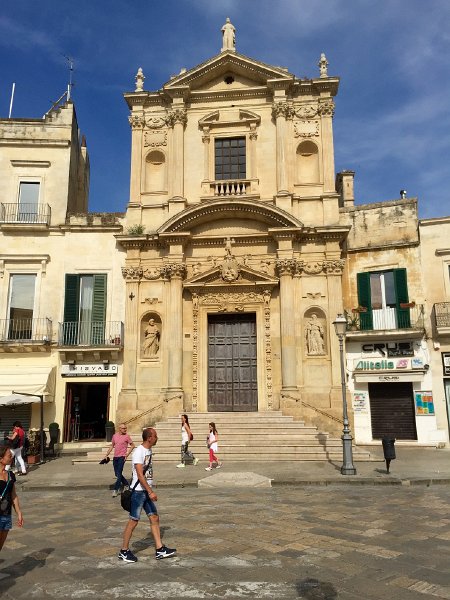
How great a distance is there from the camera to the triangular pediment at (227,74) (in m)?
23.8

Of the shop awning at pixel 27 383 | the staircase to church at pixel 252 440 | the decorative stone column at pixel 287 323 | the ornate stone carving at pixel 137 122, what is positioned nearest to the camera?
the staircase to church at pixel 252 440

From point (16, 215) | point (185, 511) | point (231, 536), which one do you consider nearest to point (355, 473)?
point (185, 511)

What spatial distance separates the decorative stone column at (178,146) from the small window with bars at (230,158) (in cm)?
168

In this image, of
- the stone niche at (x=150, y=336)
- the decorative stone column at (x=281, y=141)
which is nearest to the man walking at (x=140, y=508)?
the stone niche at (x=150, y=336)

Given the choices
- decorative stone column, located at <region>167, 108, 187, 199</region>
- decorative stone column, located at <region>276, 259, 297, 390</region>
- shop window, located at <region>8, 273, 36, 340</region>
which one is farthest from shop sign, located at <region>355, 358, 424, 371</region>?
shop window, located at <region>8, 273, 36, 340</region>

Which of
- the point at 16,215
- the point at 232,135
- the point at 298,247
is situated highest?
the point at 232,135

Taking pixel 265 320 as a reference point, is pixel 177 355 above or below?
below

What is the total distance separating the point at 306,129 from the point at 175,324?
10817 mm

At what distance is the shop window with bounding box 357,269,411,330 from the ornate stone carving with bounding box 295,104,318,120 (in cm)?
772

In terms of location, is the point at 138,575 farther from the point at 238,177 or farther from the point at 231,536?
the point at 238,177

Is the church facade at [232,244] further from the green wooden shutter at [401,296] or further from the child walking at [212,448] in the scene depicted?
the child walking at [212,448]

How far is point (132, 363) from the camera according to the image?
72.1 ft

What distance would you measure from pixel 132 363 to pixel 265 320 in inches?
234

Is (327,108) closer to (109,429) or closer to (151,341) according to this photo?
(151,341)
